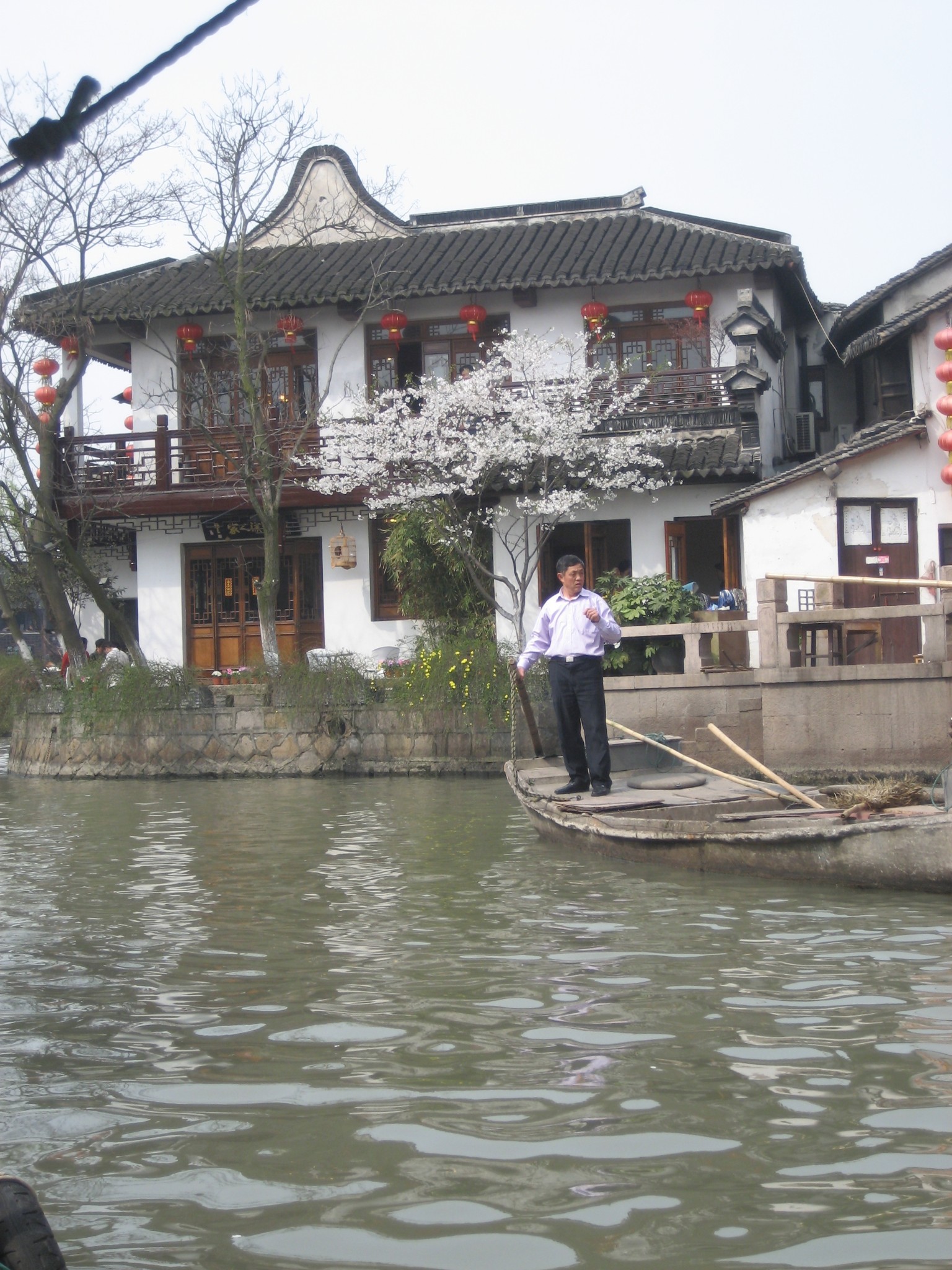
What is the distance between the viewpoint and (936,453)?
1595cm

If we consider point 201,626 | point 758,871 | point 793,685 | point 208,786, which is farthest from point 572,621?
point 201,626

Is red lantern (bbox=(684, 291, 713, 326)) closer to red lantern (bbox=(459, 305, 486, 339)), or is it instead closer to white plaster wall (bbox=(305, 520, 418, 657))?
red lantern (bbox=(459, 305, 486, 339))

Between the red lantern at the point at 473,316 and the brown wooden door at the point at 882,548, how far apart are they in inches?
241

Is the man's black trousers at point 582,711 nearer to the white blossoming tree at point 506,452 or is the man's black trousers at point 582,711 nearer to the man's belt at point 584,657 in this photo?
the man's belt at point 584,657

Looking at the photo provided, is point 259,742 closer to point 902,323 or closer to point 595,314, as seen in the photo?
point 595,314

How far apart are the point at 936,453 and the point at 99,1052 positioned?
1361 cm

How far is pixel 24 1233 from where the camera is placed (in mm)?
2635

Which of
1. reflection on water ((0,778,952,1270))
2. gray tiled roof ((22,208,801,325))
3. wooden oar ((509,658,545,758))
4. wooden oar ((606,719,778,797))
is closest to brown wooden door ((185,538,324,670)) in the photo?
gray tiled roof ((22,208,801,325))

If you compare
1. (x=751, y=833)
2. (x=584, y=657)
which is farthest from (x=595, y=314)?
(x=751, y=833)

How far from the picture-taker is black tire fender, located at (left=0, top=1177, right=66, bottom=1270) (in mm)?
2607

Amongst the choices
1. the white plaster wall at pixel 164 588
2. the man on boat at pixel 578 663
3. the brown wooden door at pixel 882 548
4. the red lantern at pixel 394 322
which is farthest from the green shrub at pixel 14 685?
the man on boat at pixel 578 663

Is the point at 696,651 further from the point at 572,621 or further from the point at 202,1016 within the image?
the point at 202,1016

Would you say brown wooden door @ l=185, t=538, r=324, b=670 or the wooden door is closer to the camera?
the wooden door

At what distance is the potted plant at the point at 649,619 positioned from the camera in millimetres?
14781
